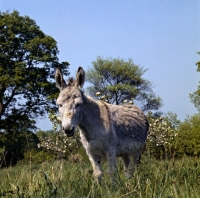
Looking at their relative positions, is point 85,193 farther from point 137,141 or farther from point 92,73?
point 92,73

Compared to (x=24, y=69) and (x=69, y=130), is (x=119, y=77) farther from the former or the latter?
(x=69, y=130)

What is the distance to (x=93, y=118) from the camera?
24.4 ft

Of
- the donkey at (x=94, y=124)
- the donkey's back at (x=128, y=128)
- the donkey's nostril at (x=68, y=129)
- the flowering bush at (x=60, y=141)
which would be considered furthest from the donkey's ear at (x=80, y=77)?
the flowering bush at (x=60, y=141)

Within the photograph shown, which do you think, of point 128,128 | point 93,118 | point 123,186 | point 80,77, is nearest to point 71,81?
point 80,77

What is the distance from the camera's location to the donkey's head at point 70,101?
6570mm

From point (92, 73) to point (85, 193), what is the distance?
154ft

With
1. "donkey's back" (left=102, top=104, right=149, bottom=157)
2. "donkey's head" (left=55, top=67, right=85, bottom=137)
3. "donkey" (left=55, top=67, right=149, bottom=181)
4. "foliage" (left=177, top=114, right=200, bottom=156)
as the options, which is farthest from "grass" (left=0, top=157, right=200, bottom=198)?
"foliage" (left=177, top=114, right=200, bottom=156)

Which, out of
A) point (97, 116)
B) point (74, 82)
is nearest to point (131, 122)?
point (97, 116)

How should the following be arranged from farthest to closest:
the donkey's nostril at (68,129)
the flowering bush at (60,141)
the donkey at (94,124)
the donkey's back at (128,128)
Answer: the flowering bush at (60,141), the donkey's back at (128,128), the donkey at (94,124), the donkey's nostril at (68,129)

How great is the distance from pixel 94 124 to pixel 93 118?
129 millimetres

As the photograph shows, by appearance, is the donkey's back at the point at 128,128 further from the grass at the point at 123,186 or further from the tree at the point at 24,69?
the tree at the point at 24,69

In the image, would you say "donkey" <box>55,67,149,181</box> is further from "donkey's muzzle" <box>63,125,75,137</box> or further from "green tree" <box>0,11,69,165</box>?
"green tree" <box>0,11,69,165</box>

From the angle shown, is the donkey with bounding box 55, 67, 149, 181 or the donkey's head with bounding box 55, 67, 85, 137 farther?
the donkey with bounding box 55, 67, 149, 181

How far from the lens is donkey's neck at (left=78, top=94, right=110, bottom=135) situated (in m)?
7.31
